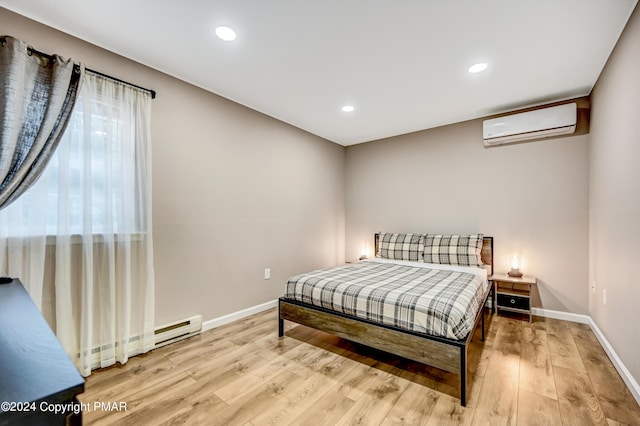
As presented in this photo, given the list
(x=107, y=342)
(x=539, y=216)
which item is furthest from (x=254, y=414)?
(x=539, y=216)

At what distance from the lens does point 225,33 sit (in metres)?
2.01

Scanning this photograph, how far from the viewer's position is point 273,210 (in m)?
3.66

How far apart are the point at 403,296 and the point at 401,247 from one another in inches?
71.8

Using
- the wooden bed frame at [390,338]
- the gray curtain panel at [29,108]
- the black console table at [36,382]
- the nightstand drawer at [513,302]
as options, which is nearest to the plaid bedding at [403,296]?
the wooden bed frame at [390,338]

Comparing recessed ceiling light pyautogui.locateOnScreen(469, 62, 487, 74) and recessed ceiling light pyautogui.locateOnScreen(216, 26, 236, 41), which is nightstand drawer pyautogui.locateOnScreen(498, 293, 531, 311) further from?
recessed ceiling light pyautogui.locateOnScreen(216, 26, 236, 41)

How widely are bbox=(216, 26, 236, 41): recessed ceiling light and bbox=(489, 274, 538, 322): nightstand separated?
354 centimetres

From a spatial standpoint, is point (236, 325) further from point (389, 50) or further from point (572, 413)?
point (389, 50)

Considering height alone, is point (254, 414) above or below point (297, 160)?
below

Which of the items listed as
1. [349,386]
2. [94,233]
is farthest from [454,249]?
[94,233]

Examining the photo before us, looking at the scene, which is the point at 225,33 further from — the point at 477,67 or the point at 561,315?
the point at 561,315

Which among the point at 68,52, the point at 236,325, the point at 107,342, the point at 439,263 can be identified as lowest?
the point at 236,325

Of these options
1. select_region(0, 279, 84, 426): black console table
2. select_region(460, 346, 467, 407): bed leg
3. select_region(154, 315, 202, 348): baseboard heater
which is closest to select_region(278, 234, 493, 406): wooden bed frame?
select_region(460, 346, 467, 407): bed leg

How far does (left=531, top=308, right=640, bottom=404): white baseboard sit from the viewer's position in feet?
6.01

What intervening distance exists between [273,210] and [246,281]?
94 cm
